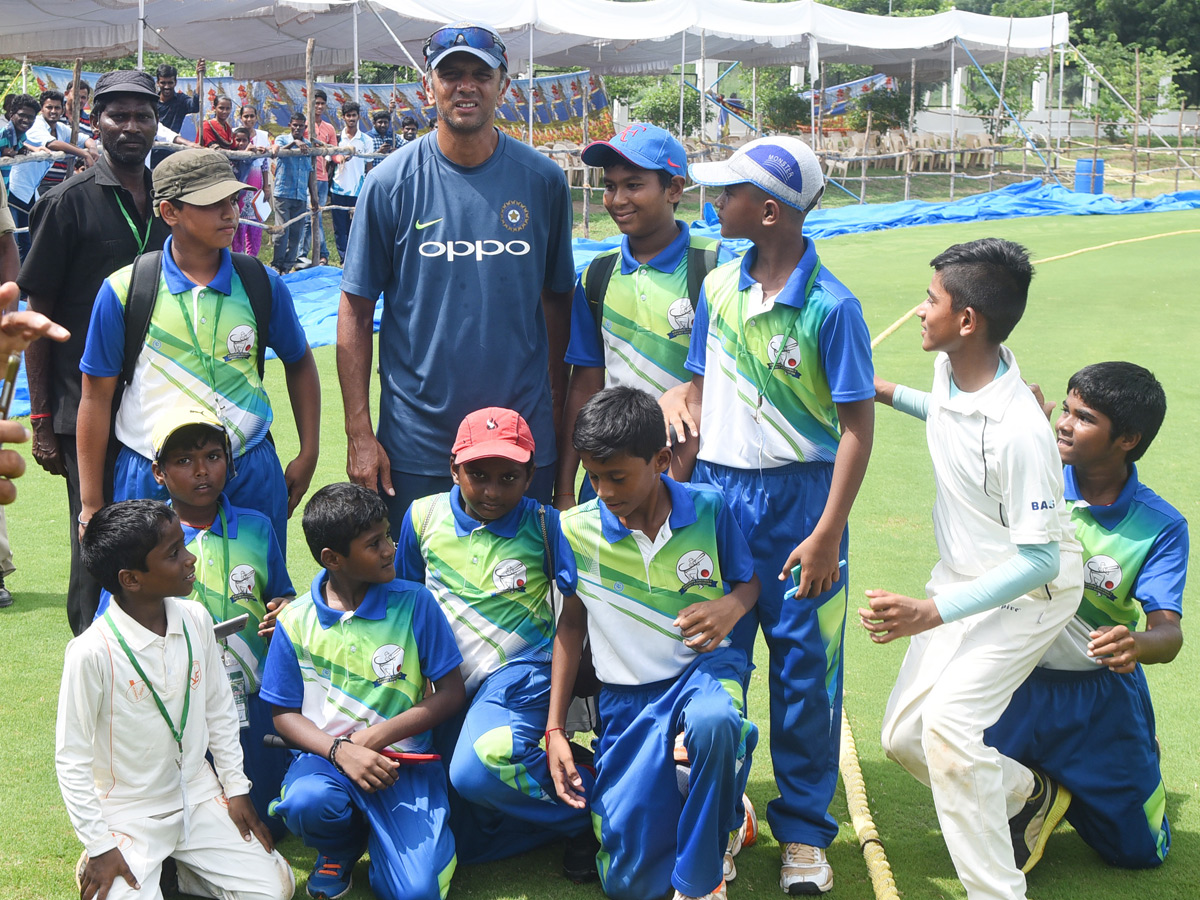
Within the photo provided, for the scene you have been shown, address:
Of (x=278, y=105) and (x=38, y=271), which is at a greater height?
(x=278, y=105)

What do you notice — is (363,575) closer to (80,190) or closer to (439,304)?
(439,304)

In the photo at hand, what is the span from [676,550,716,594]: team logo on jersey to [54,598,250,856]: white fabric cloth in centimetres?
136

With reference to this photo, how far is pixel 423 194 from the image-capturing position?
391 cm

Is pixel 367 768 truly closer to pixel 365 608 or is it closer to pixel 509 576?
pixel 365 608

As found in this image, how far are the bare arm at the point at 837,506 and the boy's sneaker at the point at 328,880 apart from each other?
59.8 inches

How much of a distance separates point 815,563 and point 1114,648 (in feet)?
→ 2.74

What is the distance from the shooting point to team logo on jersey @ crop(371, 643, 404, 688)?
138 inches

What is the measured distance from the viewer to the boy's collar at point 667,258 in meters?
4.03

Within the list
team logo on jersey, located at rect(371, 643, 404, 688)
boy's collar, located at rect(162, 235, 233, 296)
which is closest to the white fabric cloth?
team logo on jersey, located at rect(371, 643, 404, 688)

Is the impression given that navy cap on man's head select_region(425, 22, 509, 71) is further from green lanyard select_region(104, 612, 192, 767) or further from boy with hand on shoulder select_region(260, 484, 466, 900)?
green lanyard select_region(104, 612, 192, 767)

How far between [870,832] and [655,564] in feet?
3.42

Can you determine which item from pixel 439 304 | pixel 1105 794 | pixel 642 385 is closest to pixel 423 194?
pixel 439 304

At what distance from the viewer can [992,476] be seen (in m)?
3.20

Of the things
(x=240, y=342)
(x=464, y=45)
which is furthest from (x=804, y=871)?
(x=464, y=45)
